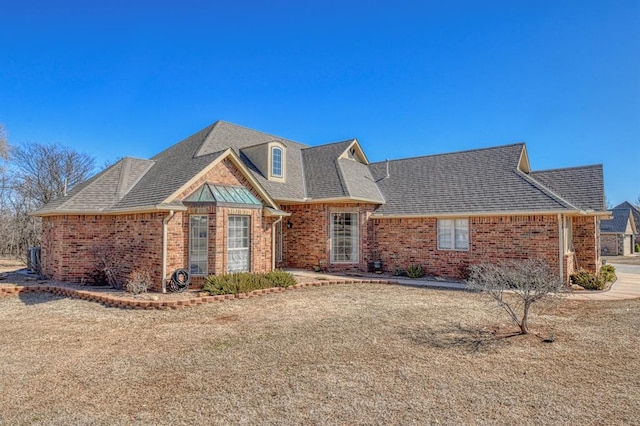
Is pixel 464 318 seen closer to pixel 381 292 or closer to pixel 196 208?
pixel 381 292

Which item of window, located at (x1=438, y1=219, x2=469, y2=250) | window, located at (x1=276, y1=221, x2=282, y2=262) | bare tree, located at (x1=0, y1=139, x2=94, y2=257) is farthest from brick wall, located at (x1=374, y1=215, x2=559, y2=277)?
bare tree, located at (x1=0, y1=139, x2=94, y2=257)

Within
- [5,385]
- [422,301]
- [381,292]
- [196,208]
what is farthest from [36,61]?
[422,301]

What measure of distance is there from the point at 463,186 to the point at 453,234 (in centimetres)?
265

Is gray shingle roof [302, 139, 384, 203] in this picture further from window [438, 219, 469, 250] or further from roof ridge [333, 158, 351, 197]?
window [438, 219, 469, 250]

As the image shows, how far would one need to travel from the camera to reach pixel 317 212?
59.5 feet

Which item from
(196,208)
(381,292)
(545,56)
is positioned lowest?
(381,292)

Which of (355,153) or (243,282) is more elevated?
(355,153)

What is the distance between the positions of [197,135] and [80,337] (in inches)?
538

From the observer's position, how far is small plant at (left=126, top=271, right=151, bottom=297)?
11.6 m

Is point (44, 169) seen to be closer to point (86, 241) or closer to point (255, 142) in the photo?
point (255, 142)

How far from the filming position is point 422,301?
37.8 feet

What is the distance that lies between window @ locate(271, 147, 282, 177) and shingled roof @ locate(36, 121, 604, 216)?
0.51 meters

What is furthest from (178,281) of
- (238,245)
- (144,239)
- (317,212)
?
(317,212)

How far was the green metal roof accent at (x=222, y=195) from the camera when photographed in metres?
13.0
